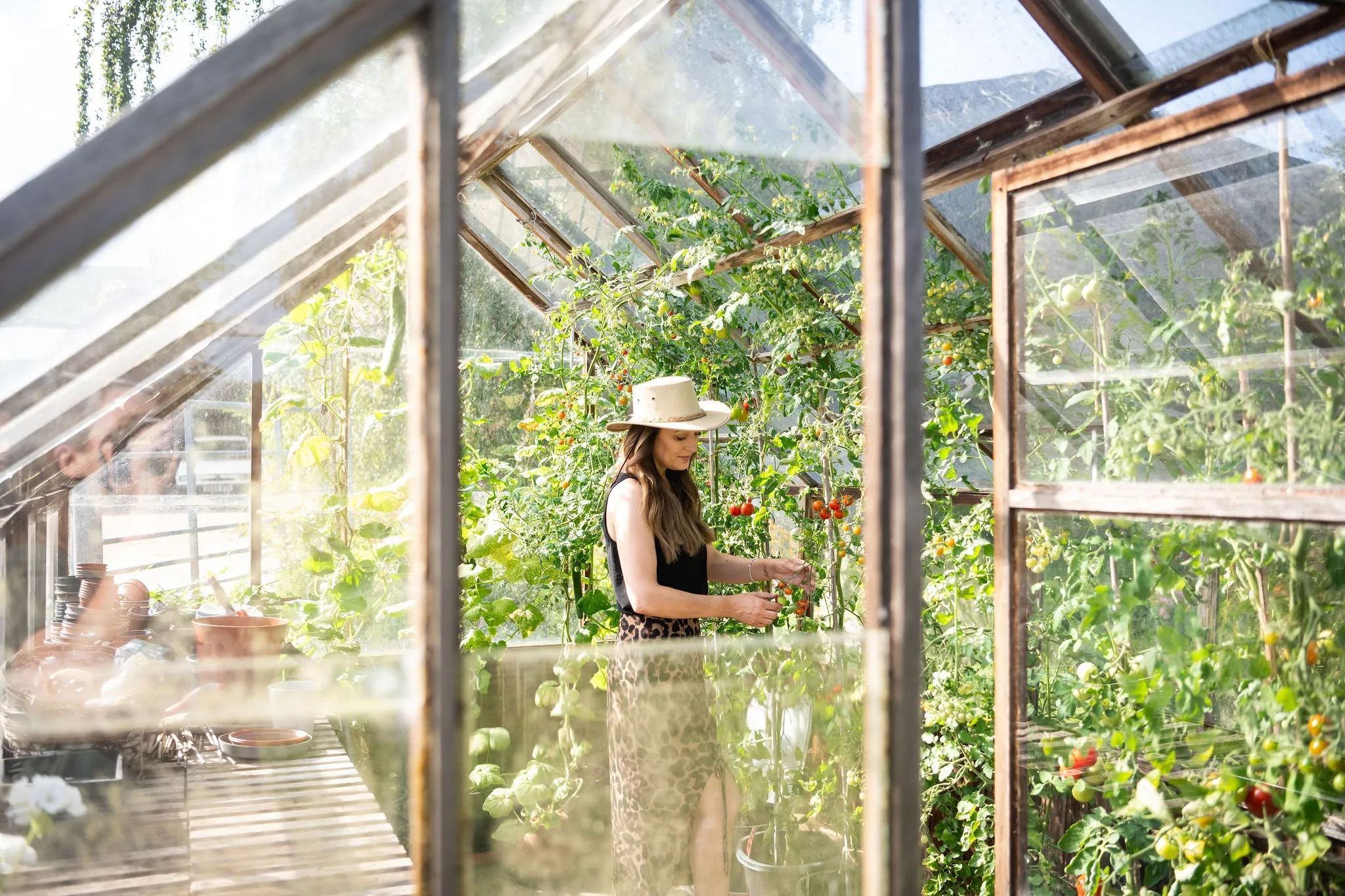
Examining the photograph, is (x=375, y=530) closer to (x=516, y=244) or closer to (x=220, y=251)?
(x=220, y=251)

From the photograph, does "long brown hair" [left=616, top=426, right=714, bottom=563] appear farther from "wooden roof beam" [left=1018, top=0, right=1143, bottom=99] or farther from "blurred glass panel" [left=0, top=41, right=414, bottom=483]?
"blurred glass panel" [left=0, top=41, right=414, bottom=483]

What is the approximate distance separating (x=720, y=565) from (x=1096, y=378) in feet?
4.56

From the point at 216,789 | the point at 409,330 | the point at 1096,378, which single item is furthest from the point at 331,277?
the point at 1096,378

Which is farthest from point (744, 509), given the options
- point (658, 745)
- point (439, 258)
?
point (439, 258)

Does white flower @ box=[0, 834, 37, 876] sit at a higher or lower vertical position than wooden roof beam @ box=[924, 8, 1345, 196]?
lower

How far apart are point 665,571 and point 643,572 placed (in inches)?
3.8

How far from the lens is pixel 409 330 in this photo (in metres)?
0.93

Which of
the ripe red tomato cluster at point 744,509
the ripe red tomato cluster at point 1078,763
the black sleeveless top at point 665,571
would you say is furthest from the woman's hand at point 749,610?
the ripe red tomato cluster at point 1078,763

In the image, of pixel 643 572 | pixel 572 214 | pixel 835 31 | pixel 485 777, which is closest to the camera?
pixel 835 31

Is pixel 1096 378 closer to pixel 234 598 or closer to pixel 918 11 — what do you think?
pixel 918 11

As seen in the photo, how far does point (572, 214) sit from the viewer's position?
153 inches

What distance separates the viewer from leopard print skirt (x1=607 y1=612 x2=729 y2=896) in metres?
2.47

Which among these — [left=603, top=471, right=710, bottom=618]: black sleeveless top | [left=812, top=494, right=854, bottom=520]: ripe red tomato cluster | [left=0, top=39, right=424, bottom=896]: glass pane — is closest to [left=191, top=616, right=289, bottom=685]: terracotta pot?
[left=0, top=39, right=424, bottom=896]: glass pane

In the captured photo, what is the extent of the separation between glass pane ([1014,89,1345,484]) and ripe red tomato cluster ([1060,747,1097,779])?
486 mm
